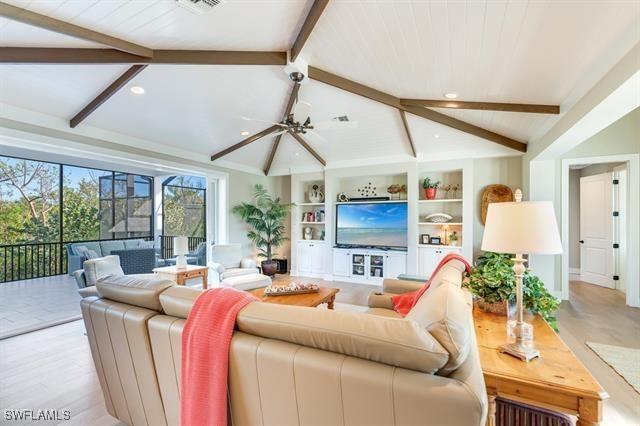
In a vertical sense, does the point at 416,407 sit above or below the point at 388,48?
below

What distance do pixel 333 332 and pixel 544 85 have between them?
3.30 metres

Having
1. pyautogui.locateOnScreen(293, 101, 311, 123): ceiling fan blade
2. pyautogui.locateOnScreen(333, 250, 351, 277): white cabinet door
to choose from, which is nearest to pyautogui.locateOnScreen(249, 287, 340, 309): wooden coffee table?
pyautogui.locateOnScreen(293, 101, 311, 123): ceiling fan blade

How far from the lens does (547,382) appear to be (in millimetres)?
1211

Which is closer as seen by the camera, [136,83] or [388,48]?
[388,48]

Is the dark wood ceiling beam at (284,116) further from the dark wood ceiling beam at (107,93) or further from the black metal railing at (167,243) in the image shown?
the black metal railing at (167,243)

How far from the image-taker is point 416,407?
933 mm

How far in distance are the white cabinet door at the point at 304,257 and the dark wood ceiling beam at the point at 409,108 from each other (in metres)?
3.92

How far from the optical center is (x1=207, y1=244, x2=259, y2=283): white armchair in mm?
4738

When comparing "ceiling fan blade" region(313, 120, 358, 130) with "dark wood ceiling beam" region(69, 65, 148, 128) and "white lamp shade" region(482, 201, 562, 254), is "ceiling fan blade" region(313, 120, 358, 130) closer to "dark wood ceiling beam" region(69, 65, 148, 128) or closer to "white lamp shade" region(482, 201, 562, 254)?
"dark wood ceiling beam" region(69, 65, 148, 128)

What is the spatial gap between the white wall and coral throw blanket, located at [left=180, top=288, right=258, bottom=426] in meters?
5.07

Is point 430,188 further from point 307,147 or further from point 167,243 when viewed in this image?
point 167,243

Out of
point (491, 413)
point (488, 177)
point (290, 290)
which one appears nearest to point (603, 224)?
point (488, 177)

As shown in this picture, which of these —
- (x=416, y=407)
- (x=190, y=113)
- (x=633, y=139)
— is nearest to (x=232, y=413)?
(x=416, y=407)

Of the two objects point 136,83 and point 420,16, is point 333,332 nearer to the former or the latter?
point 420,16
